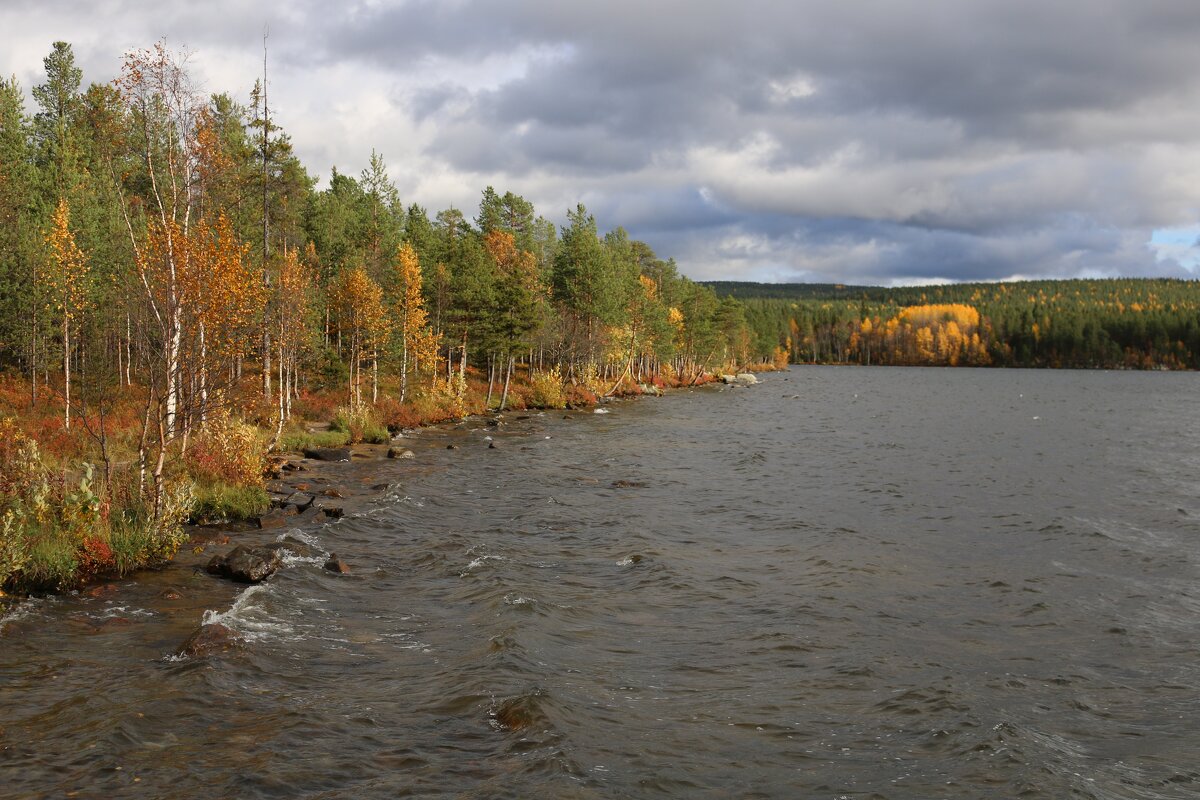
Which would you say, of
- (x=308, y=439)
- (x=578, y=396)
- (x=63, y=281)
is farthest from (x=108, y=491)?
(x=578, y=396)

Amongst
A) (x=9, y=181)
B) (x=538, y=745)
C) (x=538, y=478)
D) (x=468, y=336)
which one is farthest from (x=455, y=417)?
(x=538, y=745)

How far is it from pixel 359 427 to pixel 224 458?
16.6 m

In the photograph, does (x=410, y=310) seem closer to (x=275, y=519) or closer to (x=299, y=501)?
(x=299, y=501)

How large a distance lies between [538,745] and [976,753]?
608 cm

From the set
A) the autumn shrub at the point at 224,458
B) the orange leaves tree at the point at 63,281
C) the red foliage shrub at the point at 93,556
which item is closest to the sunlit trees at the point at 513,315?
the orange leaves tree at the point at 63,281

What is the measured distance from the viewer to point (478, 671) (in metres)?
12.5

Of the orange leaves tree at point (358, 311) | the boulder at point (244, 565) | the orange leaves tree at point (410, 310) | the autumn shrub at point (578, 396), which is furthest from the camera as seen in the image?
the autumn shrub at point (578, 396)

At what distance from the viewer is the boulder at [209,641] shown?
490 inches

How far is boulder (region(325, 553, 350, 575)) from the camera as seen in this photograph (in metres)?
17.9

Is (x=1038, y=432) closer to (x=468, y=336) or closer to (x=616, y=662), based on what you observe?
(x=468, y=336)

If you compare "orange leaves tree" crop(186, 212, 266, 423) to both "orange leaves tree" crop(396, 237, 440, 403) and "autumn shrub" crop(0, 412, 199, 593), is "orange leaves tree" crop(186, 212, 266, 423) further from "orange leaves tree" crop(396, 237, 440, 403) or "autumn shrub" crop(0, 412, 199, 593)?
"orange leaves tree" crop(396, 237, 440, 403)

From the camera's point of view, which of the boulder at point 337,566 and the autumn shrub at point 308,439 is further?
the autumn shrub at point 308,439

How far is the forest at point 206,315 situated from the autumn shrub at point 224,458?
0.07 m

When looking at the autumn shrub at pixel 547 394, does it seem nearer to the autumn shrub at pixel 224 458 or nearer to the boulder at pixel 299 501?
the boulder at pixel 299 501
